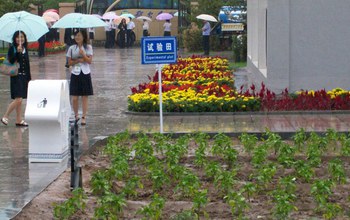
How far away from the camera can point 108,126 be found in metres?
17.6

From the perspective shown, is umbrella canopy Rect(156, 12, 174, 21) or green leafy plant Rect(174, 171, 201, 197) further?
umbrella canopy Rect(156, 12, 174, 21)

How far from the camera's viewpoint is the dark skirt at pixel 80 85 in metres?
17.7

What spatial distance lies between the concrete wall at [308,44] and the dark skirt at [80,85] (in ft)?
18.3

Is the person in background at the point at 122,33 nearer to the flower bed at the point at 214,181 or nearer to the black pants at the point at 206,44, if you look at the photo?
the black pants at the point at 206,44

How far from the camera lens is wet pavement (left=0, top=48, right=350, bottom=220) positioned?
A: 1149cm

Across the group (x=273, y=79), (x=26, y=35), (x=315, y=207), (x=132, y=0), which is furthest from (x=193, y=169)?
(x=132, y=0)

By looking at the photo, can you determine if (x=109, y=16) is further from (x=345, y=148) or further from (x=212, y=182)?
(x=212, y=182)

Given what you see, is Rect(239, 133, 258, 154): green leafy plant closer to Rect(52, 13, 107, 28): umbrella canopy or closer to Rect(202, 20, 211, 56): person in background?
Rect(52, 13, 107, 28): umbrella canopy

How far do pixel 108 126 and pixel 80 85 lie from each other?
0.94m

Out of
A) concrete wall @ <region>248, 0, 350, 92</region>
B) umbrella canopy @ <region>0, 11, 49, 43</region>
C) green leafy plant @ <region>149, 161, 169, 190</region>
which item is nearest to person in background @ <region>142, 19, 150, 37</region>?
concrete wall @ <region>248, 0, 350, 92</region>

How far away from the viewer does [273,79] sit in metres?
21.9

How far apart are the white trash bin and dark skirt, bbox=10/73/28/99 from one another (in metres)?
3.89

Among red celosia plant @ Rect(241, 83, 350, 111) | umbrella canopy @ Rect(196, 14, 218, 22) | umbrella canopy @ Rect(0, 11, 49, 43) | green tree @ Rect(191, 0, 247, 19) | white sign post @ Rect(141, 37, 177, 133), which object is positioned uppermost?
green tree @ Rect(191, 0, 247, 19)

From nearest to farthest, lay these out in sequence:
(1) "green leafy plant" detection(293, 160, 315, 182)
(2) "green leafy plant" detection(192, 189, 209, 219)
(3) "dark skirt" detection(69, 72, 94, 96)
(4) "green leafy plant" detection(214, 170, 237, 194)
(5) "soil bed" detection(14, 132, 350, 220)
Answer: (2) "green leafy plant" detection(192, 189, 209, 219)
(5) "soil bed" detection(14, 132, 350, 220)
(4) "green leafy plant" detection(214, 170, 237, 194)
(1) "green leafy plant" detection(293, 160, 315, 182)
(3) "dark skirt" detection(69, 72, 94, 96)
